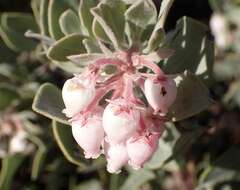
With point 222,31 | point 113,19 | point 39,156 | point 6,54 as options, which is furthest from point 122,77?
point 222,31

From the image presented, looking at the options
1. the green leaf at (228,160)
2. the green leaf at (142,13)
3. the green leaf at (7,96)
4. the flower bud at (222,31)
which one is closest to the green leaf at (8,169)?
the green leaf at (7,96)

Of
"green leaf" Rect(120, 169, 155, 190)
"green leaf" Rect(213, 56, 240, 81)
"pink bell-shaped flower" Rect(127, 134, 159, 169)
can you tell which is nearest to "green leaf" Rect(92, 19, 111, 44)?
"pink bell-shaped flower" Rect(127, 134, 159, 169)

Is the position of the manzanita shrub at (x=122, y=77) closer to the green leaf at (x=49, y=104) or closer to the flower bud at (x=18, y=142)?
the green leaf at (x=49, y=104)

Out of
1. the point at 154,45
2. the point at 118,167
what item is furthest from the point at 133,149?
the point at 154,45

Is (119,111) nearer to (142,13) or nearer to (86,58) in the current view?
(86,58)

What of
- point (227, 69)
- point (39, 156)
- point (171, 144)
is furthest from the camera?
point (227, 69)

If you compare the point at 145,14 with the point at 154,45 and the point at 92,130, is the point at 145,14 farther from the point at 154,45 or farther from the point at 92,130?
the point at 92,130

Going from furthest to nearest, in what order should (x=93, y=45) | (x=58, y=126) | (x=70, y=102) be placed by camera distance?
1. (x=58, y=126)
2. (x=93, y=45)
3. (x=70, y=102)
